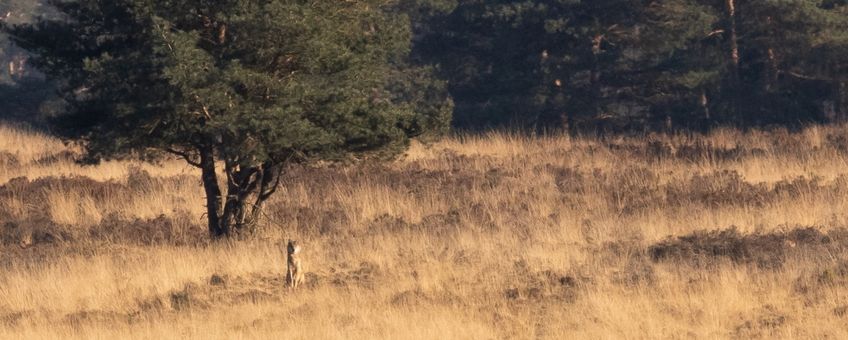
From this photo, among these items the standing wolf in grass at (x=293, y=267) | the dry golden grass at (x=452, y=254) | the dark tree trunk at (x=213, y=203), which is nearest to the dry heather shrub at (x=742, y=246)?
the dry golden grass at (x=452, y=254)

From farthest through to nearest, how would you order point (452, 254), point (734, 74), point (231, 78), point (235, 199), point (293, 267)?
1. point (734, 74)
2. point (235, 199)
3. point (452, 254)
4. point (231, 78)
5. point (293, 267)

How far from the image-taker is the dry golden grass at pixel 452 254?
10766mm

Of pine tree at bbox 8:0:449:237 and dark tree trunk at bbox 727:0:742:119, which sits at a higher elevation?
pine tree at bbox 8:0:449:237

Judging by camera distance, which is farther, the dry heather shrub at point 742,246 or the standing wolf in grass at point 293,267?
the dry heather shrub at point 742,246

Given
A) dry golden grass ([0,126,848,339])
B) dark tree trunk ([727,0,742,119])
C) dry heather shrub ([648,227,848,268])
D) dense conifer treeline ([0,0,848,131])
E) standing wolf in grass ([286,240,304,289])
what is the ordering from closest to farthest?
1. dry golden grass ([0,126,848,339])
2. standing wolf in grass ([286,240,304,289])
3. dry heather shrub ([648,227,848,268])
4. dense conifer treeline ([0,0,848,131])
5. dark tree trunk ([727,0,742,119])

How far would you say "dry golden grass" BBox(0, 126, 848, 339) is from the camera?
35.3ft

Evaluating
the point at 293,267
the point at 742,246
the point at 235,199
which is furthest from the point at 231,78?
the point at 742,246

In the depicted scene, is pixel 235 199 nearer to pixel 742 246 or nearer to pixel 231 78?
pixel 231 78

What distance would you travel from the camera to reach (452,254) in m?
13.9

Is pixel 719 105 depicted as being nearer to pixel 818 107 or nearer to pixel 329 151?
pixel 818 107

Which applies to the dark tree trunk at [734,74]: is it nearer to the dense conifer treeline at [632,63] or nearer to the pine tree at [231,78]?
the dense conifer treeline at [632,63]

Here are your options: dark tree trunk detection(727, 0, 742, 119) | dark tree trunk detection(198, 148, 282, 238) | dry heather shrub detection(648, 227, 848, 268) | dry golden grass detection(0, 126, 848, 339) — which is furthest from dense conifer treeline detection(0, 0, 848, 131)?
dark tree trunk detection(198, 148, 282, 238)

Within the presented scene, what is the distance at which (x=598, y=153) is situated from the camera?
26.8 meters

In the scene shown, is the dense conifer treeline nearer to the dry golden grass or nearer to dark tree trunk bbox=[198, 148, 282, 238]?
the dry golden grass
